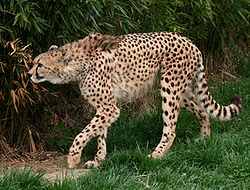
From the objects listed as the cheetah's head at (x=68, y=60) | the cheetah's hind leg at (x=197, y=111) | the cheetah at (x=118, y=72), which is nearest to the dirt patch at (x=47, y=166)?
the cheetah at (x=118, y=72)

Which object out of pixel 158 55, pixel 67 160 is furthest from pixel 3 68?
pixel 158 55

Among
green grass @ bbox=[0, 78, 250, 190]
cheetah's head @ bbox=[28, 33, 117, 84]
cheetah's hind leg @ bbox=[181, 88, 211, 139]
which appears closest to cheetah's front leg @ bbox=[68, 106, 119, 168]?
green grass @ bbox=[0, 78, 250, 190]

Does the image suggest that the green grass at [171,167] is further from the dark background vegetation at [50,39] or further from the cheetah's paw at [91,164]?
the dark background vegetation at [50,39]

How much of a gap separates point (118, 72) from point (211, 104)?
99cm

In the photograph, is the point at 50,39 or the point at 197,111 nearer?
the point at 50,39

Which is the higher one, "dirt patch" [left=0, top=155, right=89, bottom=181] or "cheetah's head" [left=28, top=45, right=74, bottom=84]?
"cheetah's head" [left=28, top=45, right=74, bottom=84]

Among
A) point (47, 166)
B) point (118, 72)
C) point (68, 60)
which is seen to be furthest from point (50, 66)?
point (47, 166)

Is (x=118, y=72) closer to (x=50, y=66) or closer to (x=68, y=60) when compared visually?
(x=68, y=60)

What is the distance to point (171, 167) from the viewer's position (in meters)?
5.23

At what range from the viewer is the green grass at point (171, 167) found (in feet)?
15.3

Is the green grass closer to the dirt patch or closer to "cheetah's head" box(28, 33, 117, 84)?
the dirt patch

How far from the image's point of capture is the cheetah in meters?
5.80

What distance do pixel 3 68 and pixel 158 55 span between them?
139 cm

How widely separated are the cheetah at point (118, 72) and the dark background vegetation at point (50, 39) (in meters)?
0.25
